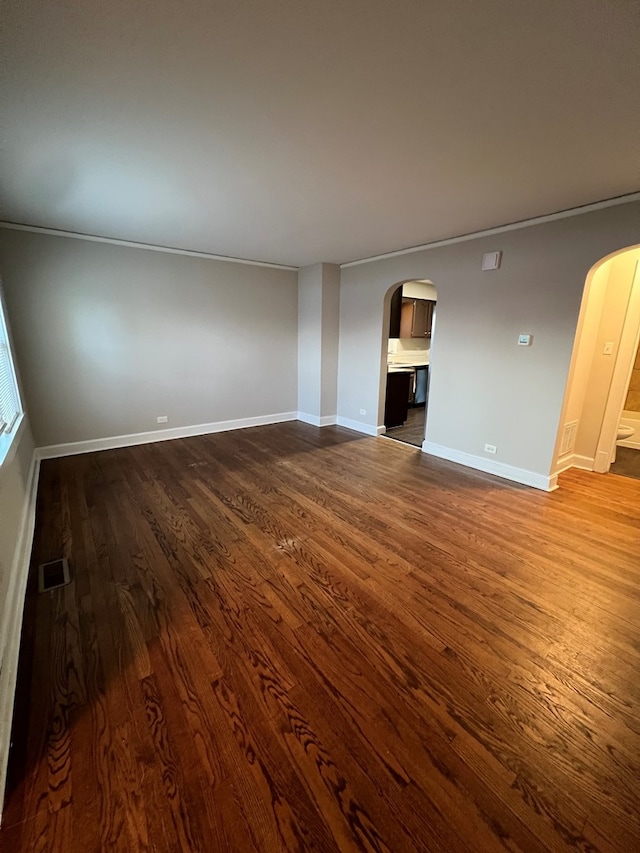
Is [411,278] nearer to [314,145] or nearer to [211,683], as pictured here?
[314,145]

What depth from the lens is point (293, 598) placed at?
199 centimetres

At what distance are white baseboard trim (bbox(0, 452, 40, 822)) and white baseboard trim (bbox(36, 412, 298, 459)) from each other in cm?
171

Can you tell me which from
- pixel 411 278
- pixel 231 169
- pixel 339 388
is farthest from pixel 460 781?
pixel 339 388

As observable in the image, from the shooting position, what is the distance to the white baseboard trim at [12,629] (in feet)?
4.02

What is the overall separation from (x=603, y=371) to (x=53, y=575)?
5.37 metres

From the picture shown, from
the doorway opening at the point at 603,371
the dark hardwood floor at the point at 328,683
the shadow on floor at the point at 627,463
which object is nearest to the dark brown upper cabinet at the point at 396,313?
the doorway opening at the point at 603,371

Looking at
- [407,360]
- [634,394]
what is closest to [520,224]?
[634,394]

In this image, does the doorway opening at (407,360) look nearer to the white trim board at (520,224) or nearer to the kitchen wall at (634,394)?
the white trim board at (520,224)

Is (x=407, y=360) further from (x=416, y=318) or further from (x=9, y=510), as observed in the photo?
(x=9, y=510)

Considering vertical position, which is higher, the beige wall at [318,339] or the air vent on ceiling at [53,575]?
the beige wall at [318,339]

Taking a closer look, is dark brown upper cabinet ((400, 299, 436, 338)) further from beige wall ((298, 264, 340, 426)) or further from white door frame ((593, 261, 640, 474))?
white door frame ((593, 261, 640, 474))

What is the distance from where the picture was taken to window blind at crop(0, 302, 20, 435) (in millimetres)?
2754

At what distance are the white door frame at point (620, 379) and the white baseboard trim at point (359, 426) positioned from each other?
2.68m

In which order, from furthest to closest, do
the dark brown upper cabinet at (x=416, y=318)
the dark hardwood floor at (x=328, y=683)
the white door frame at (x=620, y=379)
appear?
the dark brown upper cabinet at (x=416, y=318) → the white door frame at (x=620, y=379) → the dark hardwood floor at (x=328, y=683)
